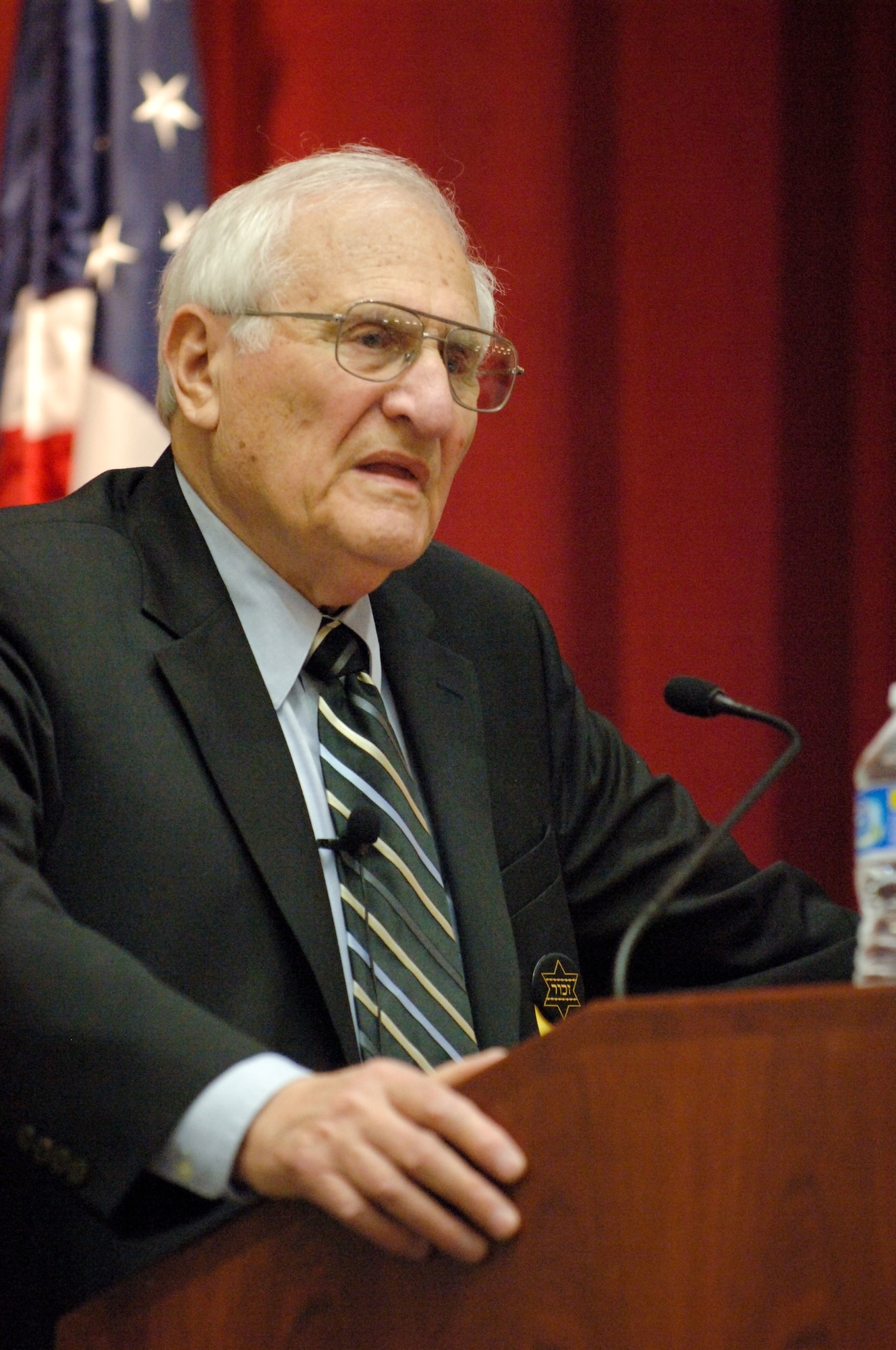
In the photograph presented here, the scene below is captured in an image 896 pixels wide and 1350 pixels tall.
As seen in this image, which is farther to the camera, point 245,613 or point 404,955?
point 245,613

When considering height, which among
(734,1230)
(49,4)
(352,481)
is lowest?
(734,1230)

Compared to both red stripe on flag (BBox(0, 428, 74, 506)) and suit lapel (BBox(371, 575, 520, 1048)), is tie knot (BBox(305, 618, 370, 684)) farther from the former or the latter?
red stripe on flag (BBox(0, 428, 74, 506))

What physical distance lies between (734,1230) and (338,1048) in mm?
631

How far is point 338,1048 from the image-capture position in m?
1.45

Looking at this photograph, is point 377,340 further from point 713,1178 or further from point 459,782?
point 713,1178

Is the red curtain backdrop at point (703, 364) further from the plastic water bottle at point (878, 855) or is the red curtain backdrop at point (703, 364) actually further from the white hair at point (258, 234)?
the plastic water bottle at point (878, 855)

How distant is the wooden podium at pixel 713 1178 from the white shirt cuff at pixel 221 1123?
8.3 inches

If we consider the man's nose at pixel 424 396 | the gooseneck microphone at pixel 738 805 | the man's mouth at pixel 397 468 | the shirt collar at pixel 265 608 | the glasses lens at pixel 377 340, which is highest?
the glasses lens at pixel 377 340

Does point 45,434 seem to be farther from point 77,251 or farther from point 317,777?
point 317,777

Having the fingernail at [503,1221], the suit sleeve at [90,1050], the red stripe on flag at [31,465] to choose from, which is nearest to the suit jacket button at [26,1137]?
the suit sleeve at [90,1050]

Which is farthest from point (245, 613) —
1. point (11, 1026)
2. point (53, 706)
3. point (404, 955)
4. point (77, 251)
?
point (77, 251)

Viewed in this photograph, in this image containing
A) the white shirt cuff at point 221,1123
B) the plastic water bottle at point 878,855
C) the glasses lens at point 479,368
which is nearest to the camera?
the white shirt cuff at point 221,1123

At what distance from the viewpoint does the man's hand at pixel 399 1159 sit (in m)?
0.91

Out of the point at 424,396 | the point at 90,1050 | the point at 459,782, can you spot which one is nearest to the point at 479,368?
the point at 424,396
